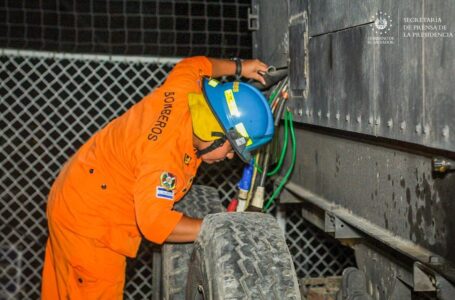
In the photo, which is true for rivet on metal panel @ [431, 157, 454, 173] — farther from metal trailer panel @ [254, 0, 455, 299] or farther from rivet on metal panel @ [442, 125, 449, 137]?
rivet on metal panel @ [442, 125, 449, 137]

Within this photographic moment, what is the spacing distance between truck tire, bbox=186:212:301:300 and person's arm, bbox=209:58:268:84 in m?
1.47

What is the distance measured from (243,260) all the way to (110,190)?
148 centimetres

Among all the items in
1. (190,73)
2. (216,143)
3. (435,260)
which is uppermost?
(190,73)

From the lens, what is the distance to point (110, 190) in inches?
142

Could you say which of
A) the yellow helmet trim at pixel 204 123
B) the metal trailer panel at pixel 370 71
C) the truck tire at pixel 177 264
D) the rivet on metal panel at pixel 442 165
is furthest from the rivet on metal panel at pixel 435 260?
the truck tire at pixel 177 264

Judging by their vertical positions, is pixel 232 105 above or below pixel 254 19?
below

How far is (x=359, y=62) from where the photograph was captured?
2.50 metres

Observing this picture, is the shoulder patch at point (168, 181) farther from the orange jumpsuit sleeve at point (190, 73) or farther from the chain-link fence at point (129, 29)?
the chain-link fence at point (129, 29)

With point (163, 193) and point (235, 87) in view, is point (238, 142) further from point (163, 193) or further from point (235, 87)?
point (163, 193)

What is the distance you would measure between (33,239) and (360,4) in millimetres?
5301

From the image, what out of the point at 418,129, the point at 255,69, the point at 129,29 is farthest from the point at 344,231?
the point at 129,29

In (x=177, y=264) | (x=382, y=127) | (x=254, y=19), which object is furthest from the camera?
(x=254, y=19)

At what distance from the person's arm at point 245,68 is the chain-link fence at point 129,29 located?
148 cm

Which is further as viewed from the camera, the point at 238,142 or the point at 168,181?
the point at 238,142
